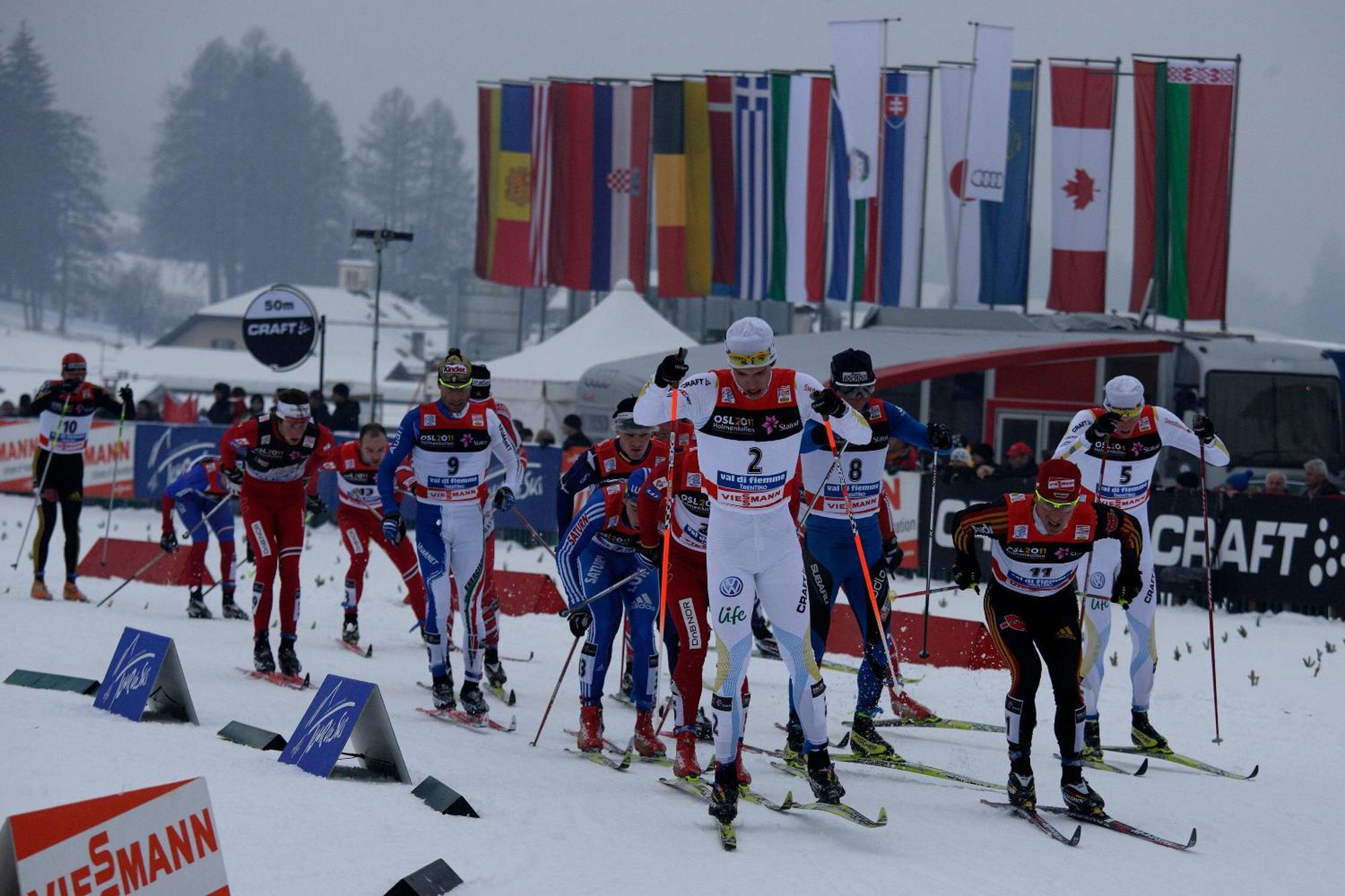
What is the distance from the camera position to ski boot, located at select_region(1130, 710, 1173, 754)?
→ 30.5 feet

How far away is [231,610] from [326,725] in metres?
6.98

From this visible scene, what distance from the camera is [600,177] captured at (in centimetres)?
3434

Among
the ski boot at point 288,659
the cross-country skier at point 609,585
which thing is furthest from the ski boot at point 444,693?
the ski boot at point 288,659

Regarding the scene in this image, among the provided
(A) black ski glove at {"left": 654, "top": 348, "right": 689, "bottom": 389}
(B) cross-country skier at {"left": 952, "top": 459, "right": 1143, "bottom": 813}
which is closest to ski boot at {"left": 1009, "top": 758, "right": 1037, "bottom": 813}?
(B) cross-country skier at {"left": 952, "top": 459, "right": 1143, "bottom": 813}

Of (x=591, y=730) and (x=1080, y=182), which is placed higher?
(x=1080, y=182)

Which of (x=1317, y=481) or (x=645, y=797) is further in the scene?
(x=1317, y=481)

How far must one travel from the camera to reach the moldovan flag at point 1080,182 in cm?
2950

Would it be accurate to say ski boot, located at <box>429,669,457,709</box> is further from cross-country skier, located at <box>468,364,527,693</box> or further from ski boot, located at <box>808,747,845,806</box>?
ski boot, located at <box>808,747,845,806</box>

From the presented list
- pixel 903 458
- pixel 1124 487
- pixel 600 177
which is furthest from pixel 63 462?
pixel 600 177

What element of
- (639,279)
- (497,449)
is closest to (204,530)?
(497,449)

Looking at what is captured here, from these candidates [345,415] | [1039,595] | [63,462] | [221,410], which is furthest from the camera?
[221,410]

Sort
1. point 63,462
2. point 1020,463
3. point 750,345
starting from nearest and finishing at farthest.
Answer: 1. point 750,345
2. point 63,462
3. point 1020,463

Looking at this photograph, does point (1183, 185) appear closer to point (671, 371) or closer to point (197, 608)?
point (197, 608)

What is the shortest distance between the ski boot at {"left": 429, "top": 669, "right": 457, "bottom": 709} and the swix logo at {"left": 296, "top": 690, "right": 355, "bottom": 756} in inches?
84.3
